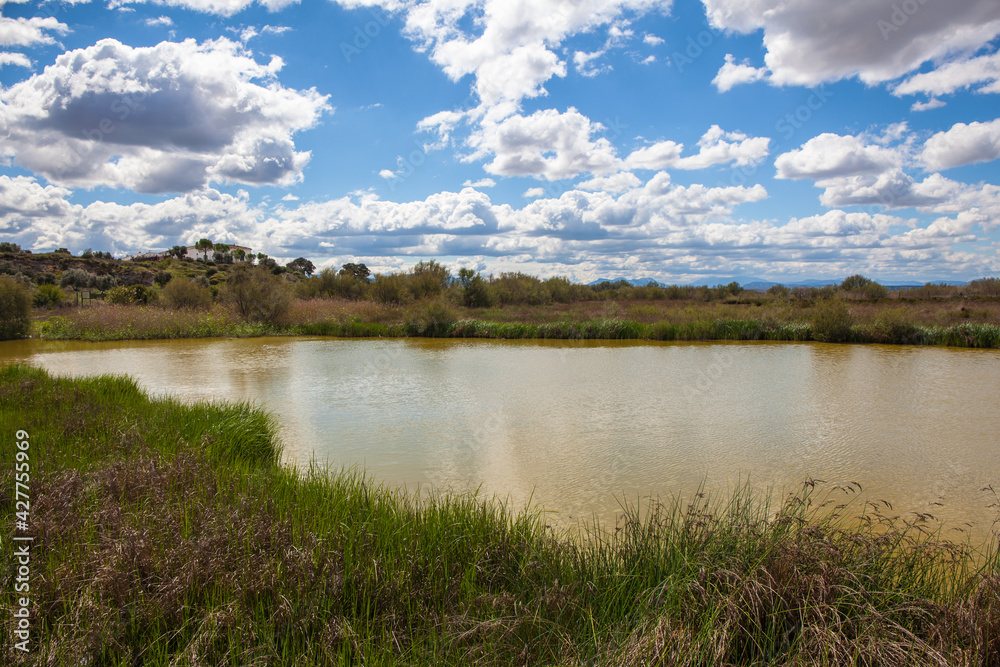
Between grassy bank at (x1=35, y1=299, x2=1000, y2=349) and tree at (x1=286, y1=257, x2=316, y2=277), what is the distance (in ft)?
155

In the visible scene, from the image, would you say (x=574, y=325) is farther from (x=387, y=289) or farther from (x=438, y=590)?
(x=438, y=590)

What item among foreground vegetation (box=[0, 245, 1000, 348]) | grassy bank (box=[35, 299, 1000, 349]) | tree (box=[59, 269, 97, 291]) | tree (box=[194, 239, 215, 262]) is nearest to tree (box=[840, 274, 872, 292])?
foreground vegetation (box=[0, 245, 1000, 348])

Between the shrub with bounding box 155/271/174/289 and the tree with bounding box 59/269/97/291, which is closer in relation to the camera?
the tree with bounding box 59/269/97/291

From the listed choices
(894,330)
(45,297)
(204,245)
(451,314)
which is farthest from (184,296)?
(204,245)

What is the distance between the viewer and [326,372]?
11.9 m

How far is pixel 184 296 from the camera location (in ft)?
80.6

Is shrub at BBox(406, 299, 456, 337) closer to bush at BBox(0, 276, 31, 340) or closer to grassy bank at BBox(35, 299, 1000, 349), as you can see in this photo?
grassy bank at BBox(35, 299, 1000, 349)

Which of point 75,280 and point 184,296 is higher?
point 75,280

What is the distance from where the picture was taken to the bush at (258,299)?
22.8 metres

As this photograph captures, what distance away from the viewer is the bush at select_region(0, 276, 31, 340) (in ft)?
58.1

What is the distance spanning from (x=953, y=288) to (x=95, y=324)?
46070 mm

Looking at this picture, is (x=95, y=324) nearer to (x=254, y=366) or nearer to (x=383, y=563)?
(x=254, y=366)

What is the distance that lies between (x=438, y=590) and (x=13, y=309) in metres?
23.1

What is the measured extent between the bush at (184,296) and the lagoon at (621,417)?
9.23 meters
